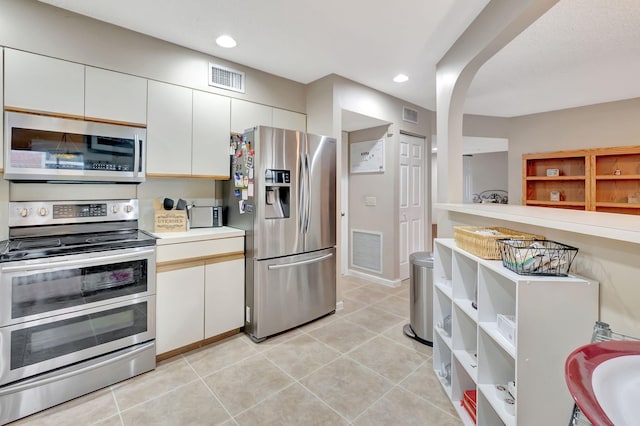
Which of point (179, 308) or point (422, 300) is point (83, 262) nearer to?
point (179, 308)

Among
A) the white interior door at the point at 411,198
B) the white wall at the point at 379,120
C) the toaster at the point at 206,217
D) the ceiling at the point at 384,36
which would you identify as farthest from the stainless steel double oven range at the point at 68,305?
the white interior door at the point at 411,198

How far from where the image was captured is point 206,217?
9.70 feet

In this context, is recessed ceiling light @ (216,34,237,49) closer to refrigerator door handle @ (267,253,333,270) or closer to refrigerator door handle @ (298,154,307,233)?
refrigerator door handle @ (298,154,307,233)

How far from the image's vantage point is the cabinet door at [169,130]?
8.13 ft

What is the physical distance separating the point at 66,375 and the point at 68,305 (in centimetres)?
42

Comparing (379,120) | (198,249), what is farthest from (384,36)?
(198,249)

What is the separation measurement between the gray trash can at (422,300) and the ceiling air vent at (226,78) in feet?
7.75

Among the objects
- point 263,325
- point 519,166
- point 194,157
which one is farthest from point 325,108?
point 519,166

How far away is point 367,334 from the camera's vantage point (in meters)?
2.79

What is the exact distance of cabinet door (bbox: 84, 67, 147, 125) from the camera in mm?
2203

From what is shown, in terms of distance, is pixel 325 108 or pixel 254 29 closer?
pixel 254 29

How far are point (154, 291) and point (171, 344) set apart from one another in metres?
0.45

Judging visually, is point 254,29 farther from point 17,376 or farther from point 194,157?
point 17,376

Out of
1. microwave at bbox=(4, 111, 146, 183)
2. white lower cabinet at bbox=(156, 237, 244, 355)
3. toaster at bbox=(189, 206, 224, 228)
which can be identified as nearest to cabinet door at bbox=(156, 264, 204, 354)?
white lower cabinet at bbox=(156, 237, 244, 355)
